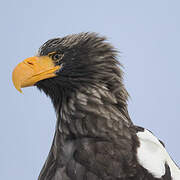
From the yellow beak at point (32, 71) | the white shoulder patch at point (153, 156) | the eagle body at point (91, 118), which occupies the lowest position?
the white shoulder patch at point (153, 156)

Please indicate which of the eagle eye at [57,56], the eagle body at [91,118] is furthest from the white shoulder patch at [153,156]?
the eagle eye at [57,56]

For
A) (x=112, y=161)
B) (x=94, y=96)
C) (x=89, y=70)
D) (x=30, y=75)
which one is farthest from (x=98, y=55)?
(x=112, y=161)

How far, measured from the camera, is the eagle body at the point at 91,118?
213cm

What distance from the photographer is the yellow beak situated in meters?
2.31

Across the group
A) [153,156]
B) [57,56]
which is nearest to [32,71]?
[57,56]

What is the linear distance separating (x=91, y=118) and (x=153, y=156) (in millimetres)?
486

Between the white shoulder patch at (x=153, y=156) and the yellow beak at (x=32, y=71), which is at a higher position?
the yellow beak at (x=32, y=71)

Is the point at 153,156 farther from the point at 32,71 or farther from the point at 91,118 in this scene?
the point at 32,71

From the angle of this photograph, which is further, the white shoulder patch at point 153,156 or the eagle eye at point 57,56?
the eagle eye at point 57,56

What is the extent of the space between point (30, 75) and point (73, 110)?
38 cm

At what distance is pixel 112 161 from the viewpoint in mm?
2115

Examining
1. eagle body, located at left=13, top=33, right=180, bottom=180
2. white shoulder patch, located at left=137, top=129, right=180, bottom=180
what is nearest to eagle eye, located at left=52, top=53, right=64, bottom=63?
eagle body, located at left=13, top=33, right=180, bottom=180

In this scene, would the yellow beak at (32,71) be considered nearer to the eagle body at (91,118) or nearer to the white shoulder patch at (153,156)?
the eagle body at (91,118)

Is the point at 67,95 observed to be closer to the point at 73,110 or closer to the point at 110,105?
the point at 73,110
